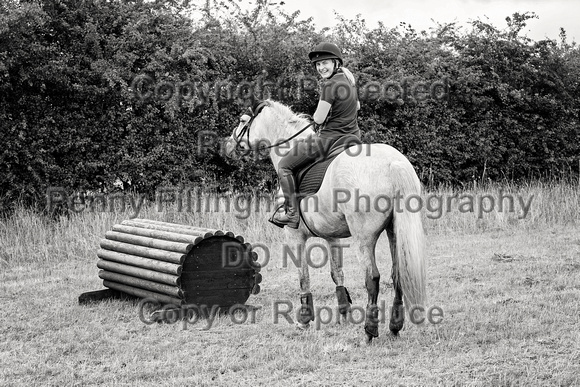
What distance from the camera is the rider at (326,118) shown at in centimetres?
697

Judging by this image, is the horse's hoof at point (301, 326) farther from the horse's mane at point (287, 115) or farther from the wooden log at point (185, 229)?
the horse's mane at point (287, 115)

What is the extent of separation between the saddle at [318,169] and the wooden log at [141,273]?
70.2 inches

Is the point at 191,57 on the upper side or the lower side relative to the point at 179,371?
upper

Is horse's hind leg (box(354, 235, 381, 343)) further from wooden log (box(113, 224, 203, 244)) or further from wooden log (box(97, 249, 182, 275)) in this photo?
wooden log (box(97, 249, 182, 275))

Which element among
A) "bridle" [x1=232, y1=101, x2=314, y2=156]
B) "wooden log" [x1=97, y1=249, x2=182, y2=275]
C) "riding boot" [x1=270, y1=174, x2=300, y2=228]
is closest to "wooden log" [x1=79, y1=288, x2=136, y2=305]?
"wooden log" [x1=97, y1=249, x2=182, y2=275]

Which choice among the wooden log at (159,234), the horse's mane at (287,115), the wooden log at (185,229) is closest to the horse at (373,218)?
the horse's mane at (287,115)

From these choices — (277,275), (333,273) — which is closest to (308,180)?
(333,273)

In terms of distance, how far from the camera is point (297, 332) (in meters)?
7.20

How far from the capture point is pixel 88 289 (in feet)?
32.0

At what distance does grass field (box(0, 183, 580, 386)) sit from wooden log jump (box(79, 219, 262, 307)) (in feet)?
1.16

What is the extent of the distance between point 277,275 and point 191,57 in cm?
517

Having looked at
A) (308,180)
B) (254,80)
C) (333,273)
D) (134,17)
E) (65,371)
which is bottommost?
(65,371)

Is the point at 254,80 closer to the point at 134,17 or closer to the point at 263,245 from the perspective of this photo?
the point at 134,17

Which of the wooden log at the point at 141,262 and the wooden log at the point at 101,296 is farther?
the wooden log at the point at 101,296
